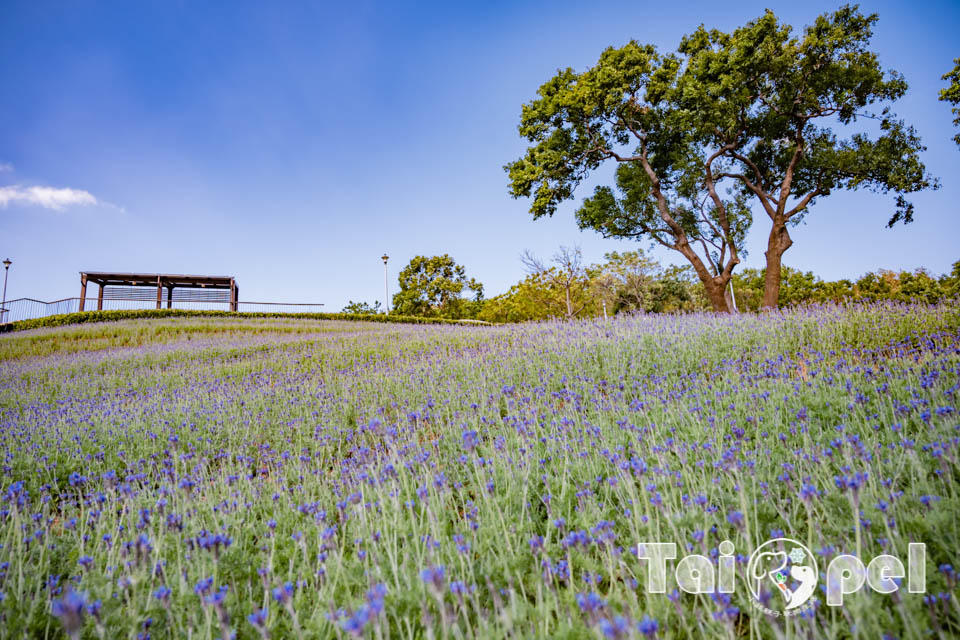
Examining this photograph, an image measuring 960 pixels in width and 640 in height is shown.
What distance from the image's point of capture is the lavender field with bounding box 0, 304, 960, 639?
5.10 ft

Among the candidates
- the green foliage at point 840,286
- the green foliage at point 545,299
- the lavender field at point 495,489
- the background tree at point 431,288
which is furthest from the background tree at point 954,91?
the background tree at point 431,288

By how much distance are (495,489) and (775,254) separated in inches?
653

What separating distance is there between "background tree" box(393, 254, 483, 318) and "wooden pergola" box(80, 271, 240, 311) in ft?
52.5

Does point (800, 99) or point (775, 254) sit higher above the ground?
point (800, 99)

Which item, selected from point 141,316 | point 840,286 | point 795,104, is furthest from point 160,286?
point 840,286

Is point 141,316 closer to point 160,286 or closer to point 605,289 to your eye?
point 160,286

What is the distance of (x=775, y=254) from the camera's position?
14.9m

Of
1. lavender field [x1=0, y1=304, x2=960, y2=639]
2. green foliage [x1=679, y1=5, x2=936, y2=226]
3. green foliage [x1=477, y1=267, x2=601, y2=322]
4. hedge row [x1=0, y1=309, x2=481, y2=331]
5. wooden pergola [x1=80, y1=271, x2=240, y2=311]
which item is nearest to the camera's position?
lavender field [x1=0, y1=304, x2=960, y2=639]

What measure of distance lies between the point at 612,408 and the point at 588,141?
16468mm

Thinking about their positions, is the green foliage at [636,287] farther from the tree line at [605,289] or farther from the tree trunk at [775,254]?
the tree trunk at [775,254]

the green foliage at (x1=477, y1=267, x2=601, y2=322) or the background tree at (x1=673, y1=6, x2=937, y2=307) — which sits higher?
the background tree at (x1=673, y1=6, x2=937, y2=307)

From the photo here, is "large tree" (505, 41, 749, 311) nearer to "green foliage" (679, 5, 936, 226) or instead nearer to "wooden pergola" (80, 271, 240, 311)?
"green foliage" (679, 5, 936, 226)

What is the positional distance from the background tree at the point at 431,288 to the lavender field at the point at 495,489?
3313 centimetres

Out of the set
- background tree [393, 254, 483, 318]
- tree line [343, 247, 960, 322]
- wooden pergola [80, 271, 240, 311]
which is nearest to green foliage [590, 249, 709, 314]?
tree line [343, 247, 960, 322]
